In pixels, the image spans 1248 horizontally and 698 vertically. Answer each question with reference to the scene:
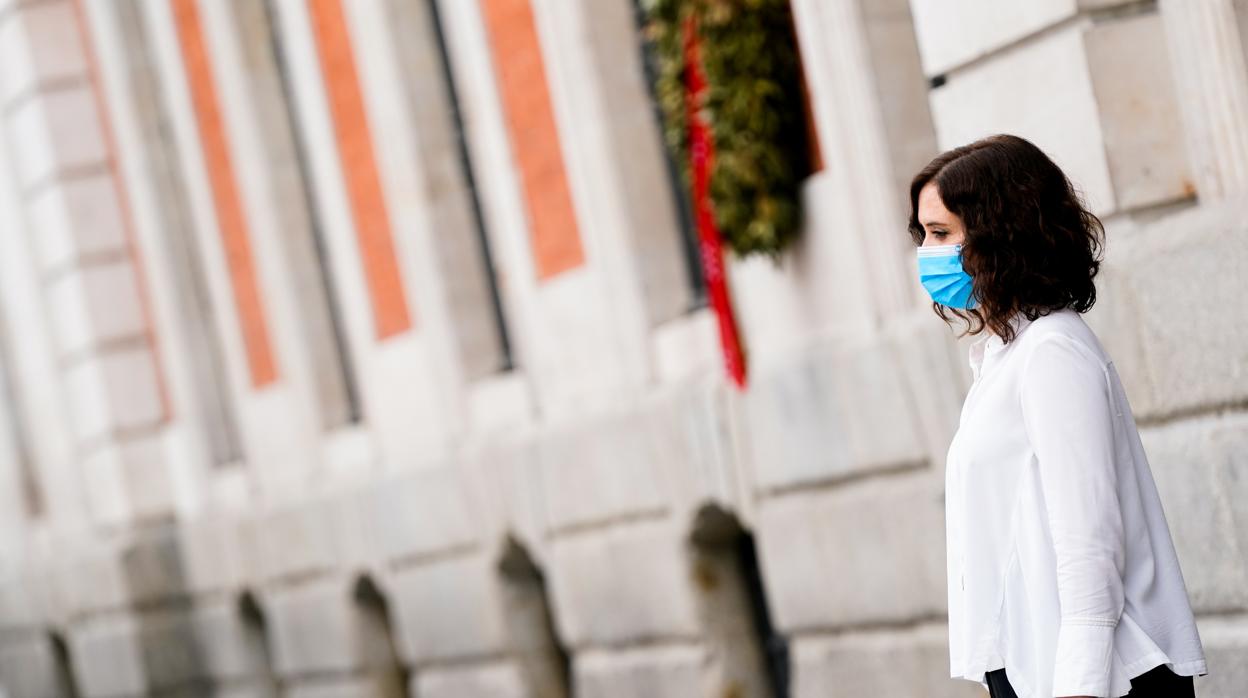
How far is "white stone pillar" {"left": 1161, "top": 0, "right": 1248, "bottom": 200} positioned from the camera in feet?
19.5

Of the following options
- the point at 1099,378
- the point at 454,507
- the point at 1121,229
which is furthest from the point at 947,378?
the point at 454,507

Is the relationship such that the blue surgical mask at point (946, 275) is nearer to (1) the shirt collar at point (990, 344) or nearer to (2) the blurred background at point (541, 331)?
(1) the shirt collar at point (990, 344)

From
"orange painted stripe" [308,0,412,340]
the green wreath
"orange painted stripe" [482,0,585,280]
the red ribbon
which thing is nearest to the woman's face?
the green wreath

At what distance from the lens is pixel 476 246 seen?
40.2 feet

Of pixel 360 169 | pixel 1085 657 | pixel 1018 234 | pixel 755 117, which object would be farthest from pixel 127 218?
pixel 1085 657

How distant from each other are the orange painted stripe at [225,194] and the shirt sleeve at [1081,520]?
11425 mm

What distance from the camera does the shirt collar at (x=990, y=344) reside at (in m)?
3.85

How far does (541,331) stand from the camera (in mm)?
11148

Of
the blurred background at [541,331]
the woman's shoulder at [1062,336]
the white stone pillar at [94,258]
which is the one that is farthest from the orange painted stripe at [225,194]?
the woman's shoulder at [1062,336]

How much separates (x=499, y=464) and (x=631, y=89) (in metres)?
2.25

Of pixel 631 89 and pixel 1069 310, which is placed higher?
pixel 631 89

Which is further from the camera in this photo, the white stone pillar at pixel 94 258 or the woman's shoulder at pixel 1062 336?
the white stone pillar at pixel 94 258

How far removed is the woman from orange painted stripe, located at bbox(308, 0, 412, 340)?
9.01 meters

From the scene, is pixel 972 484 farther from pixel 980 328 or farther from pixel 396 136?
pixel 396 136
